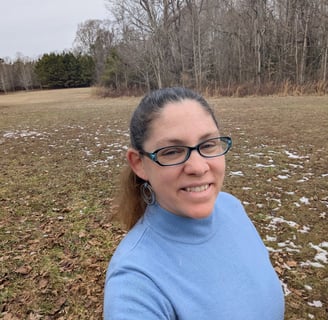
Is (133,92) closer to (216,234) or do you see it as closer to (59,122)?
(59,122)

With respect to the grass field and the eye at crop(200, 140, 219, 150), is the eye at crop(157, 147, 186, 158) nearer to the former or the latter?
the eye at crop(200, 140, 219, 150)

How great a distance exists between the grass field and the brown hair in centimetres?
151

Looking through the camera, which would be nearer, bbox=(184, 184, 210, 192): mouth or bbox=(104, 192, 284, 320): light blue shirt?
bbox=(104, 192, 284, 320): light blue shirt

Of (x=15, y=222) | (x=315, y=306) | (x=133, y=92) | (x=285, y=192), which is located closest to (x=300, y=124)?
(x=285, y=192)

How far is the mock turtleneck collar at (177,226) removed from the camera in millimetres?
1005

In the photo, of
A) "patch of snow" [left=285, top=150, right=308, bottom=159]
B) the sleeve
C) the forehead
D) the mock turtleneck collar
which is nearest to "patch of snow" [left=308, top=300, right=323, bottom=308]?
the mock turtleneck collar

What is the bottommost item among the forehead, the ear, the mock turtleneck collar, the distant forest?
the mock turtleneck collar

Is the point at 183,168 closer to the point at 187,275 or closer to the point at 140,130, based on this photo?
the point at 140,130

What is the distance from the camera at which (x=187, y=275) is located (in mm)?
936

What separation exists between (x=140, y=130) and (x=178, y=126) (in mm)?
152

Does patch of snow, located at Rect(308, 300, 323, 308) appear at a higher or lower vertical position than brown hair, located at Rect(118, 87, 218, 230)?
lower

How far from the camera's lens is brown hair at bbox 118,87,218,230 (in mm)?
1048

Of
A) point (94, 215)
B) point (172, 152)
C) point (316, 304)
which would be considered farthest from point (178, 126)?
point (94, 215)

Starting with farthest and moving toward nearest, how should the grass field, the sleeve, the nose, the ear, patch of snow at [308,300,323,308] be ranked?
the grass field
patch of snow at [308,300,323,308]
the ear
the nose
the sleeve
